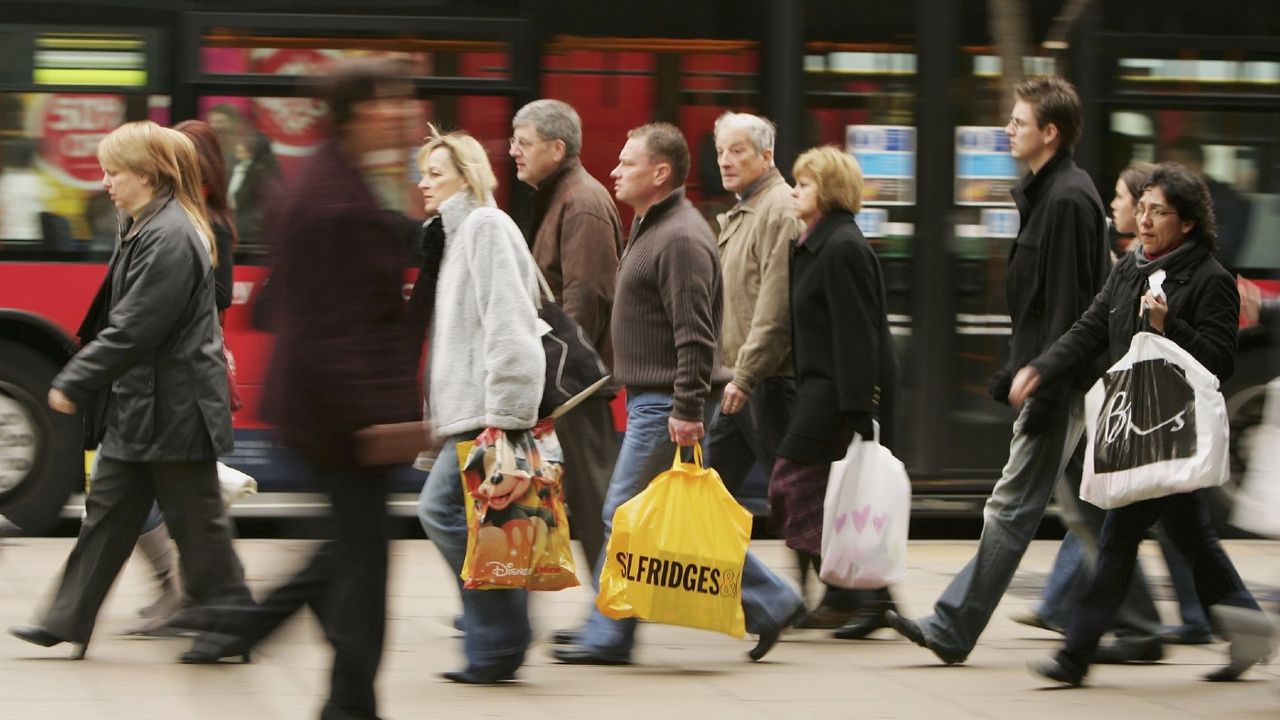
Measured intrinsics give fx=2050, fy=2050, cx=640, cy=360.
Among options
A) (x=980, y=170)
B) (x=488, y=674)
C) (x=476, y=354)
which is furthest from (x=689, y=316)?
(x=980, y=170)

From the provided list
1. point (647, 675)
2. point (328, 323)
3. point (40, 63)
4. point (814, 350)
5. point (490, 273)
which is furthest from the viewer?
point (40, 63)

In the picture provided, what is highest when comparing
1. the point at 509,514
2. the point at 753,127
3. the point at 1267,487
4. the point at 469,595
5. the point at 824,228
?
the point at 753,127

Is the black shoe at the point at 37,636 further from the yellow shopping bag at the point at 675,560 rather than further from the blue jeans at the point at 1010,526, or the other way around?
the blue jeans at the point at 1010,526

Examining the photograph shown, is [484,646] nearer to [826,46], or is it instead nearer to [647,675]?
[647,675]

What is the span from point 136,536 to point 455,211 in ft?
4.89

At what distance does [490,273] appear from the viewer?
5957mm

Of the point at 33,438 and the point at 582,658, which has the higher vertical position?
the point at 33,438

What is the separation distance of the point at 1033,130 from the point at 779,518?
163 centimetres

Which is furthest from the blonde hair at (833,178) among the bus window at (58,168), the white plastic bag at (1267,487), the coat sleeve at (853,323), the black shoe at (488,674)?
the bus window at (58,168)

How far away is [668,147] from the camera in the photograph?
6.80 m

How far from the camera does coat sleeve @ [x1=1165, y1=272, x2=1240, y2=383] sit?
20.2 feet

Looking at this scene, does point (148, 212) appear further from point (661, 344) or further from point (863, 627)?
point (863, 627)

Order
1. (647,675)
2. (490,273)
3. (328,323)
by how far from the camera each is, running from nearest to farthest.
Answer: (328,323)
(490,273)
(647,675)

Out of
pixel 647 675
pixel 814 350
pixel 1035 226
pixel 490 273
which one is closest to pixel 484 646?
pixel 647 675
